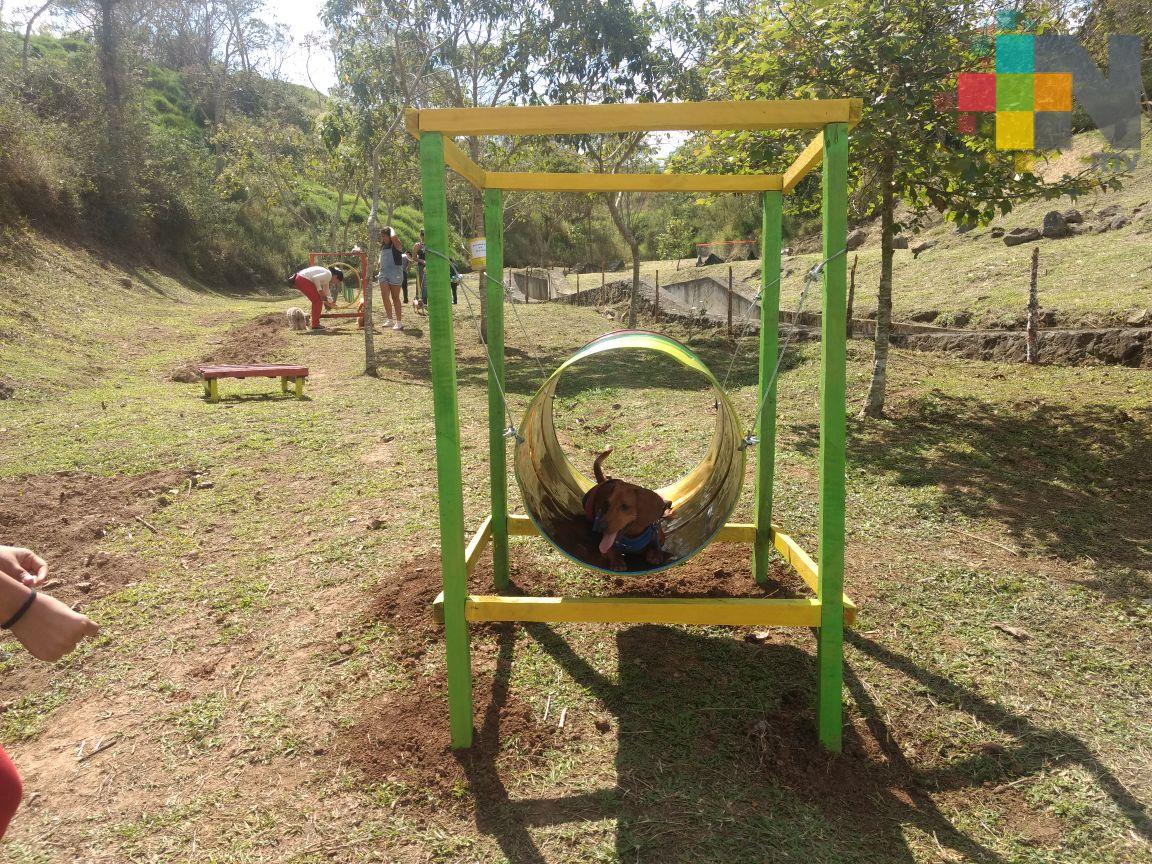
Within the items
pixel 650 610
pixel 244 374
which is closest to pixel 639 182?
pixel 650 610

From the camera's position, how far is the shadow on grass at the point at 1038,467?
178 inches

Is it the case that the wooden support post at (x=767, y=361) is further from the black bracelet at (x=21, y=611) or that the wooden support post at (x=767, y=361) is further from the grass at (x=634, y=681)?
the black bracelet at (x=21, y=611)

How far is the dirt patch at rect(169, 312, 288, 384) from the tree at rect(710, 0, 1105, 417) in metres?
8.15

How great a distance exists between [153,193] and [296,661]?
96.3ft

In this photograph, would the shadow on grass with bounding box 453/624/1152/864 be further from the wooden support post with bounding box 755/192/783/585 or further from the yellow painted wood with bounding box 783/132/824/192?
the yellow painted wood with bounding box 783/132/824/192

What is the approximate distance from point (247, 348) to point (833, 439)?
12494mm

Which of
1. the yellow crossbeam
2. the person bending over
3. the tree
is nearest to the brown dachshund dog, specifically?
the yellow crossbeam

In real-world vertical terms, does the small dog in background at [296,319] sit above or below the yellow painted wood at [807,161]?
below

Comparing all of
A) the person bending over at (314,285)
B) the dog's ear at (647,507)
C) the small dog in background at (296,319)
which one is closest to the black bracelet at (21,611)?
the dog's ear at (647,507)

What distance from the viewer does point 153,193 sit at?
88.6 ft

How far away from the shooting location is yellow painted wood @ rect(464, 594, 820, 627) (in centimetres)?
274

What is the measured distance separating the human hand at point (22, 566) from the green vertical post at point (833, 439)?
7.72 feet

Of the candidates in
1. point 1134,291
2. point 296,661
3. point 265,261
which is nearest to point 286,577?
point 296,661

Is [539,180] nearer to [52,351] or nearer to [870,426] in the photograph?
[870,426]
